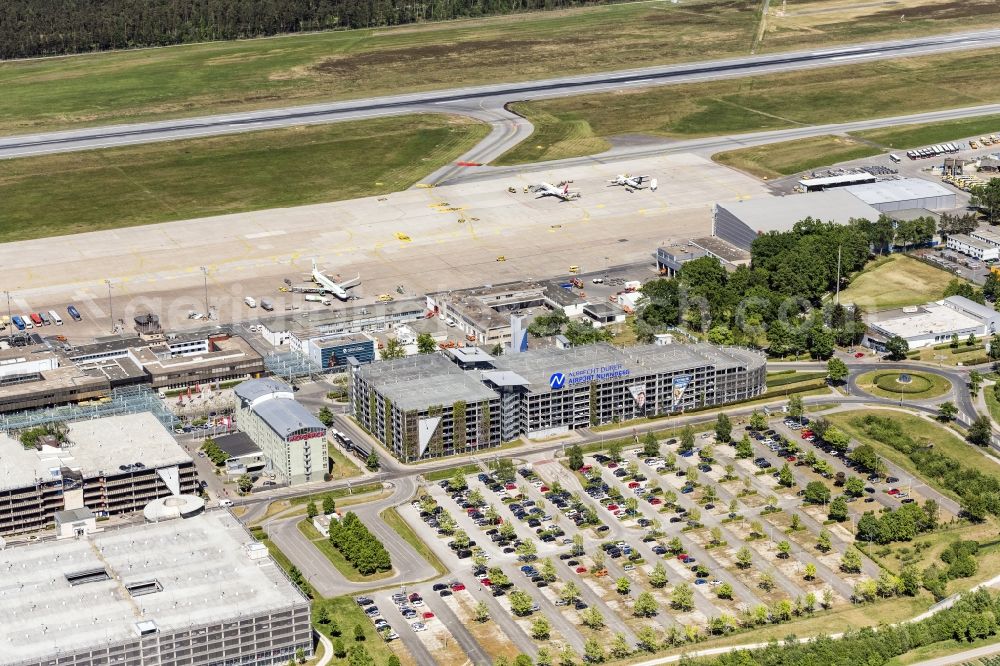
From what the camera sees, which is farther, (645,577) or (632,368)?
(632,368)

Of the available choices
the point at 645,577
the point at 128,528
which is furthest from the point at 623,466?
the point at 128,528

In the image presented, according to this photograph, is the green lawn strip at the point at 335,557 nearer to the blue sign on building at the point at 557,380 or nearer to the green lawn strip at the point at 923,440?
the blue sign on building at the point at 557,380

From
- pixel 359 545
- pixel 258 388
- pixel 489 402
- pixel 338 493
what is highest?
pixel 258 388

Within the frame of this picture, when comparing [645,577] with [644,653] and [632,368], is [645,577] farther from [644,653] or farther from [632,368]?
[632,368]

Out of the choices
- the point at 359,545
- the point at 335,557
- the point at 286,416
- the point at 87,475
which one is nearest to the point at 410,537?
the point at 359,545

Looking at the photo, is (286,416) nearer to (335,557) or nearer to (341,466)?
(341,466)

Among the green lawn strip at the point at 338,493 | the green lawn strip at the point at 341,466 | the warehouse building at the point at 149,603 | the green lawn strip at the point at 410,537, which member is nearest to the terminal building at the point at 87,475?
the green lawn strip at the point at 338,493
